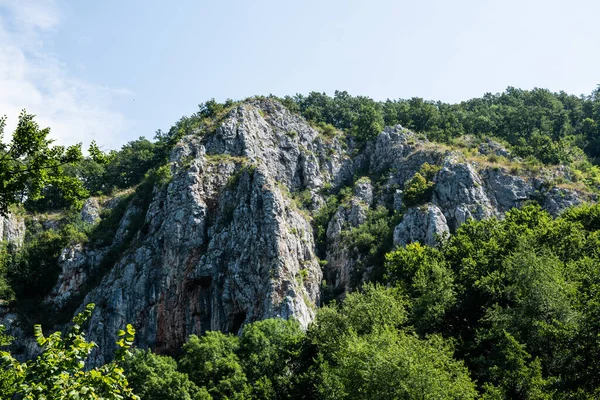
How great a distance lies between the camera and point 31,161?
1279 centimetres

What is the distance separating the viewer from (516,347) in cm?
2622

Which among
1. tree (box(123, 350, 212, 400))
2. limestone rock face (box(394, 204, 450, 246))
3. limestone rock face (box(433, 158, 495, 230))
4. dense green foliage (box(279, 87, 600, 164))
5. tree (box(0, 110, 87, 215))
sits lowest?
tree (box(123, 350, 212, 400))

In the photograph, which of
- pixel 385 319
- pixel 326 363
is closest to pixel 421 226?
pixel 385 319

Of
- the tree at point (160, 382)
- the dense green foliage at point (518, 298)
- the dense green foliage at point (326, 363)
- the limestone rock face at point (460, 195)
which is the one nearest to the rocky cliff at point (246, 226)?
the limestone rock face at point (460, 195)

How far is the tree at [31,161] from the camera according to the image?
12.5 meters

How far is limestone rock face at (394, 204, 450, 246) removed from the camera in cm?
6206

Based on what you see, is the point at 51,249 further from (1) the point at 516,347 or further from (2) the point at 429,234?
(1) the point at 516,347

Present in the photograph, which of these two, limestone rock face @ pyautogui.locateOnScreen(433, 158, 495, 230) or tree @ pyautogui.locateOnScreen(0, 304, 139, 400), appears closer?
tree @ pyautogui.locateOnScreen(0, 304, 139, 400)

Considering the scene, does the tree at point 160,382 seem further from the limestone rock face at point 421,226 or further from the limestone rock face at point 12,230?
the limestone rock face at point 12,230

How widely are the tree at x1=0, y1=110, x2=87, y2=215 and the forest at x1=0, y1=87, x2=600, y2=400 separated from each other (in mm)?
37

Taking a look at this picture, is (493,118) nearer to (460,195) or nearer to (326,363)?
(460,195)

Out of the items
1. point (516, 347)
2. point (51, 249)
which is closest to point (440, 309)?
point (516, 347)

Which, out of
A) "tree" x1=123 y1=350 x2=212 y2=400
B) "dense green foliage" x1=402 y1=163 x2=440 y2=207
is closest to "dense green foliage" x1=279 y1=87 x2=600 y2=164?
"dense green foliage" x1=402 y1=163 x2=440 y2=207

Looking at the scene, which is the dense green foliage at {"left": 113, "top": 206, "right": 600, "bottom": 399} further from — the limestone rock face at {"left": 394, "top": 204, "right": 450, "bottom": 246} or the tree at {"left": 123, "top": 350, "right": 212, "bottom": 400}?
the limestone rock face at {"left": 394, "top": 204, "right": 450, "bottom": 246}
